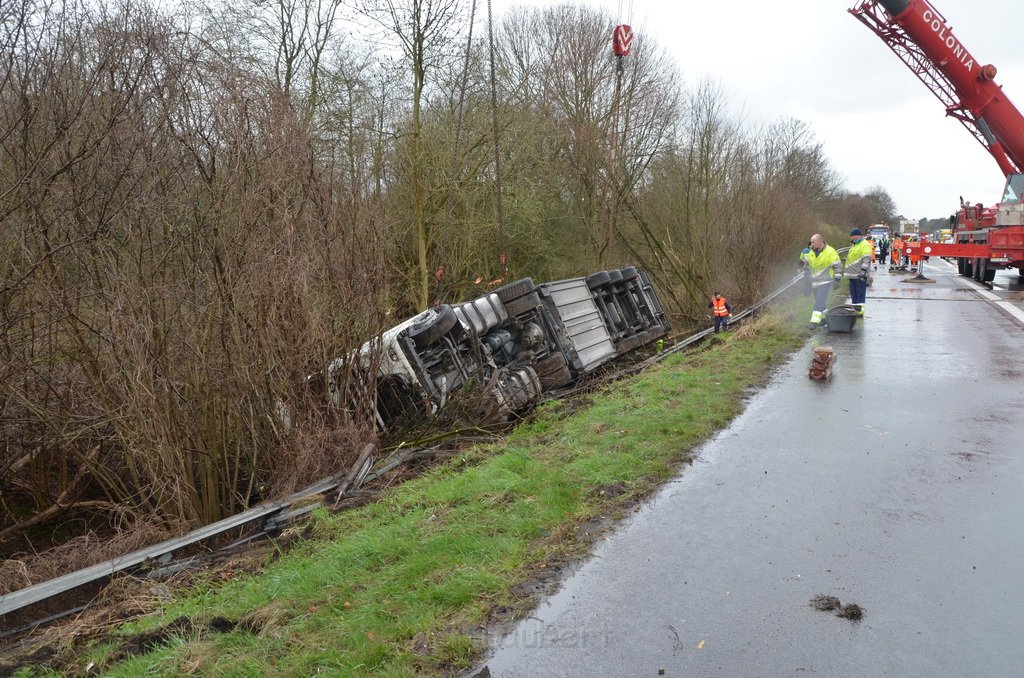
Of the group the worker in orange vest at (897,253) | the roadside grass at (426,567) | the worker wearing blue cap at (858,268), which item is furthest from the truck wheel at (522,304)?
the worker in orange vest at (897,253)

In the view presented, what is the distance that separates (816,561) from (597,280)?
947cm

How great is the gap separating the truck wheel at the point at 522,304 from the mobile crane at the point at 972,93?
13.9 m

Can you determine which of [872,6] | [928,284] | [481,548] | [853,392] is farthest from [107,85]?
[928,284]

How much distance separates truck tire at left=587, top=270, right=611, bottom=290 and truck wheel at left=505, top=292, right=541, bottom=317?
277 centimetres

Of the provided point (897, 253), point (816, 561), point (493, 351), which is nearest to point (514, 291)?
point (493, 351)

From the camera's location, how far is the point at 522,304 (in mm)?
10477

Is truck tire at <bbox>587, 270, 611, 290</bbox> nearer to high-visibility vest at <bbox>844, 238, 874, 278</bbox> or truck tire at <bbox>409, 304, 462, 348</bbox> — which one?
high-visibility vest at <bbox>844, 238, 874, 278</bbox>

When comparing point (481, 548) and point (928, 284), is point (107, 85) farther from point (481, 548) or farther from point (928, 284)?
point (928, 284)

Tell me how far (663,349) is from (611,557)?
10538mm

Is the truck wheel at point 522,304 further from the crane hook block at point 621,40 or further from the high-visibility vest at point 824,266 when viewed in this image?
the crane hook block at point 621,40

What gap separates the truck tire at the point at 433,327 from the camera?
324 inches

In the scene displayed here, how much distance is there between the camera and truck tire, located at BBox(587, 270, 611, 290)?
13320 millimetres

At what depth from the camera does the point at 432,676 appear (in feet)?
10.6

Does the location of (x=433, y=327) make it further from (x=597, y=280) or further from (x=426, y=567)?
(x=597, y=280)
